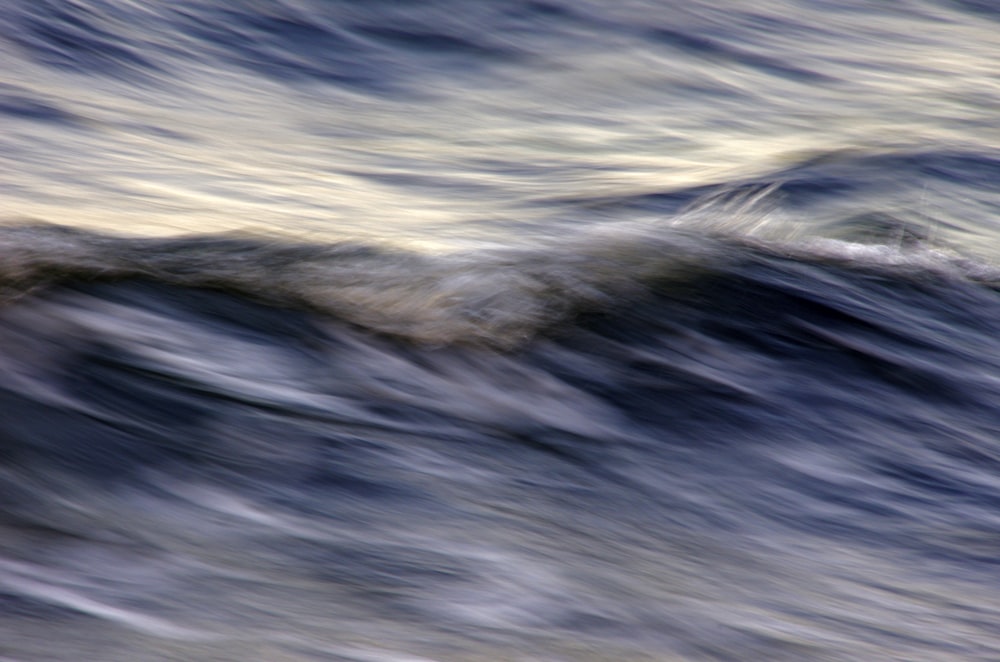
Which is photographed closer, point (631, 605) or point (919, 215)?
point (631, 605)

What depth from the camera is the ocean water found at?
200cm

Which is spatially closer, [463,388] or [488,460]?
[488,460]

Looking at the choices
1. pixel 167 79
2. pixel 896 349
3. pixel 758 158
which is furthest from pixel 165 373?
pixel 758 158

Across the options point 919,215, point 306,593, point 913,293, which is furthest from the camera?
point 919,215

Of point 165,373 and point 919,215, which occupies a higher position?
point 919,215

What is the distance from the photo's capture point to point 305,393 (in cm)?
259

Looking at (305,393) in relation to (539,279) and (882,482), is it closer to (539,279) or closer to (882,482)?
(539,279)

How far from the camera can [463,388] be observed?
2750mm

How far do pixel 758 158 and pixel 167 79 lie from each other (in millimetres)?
2548

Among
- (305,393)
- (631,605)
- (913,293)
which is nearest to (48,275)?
(305,393)

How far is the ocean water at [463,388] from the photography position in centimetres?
200

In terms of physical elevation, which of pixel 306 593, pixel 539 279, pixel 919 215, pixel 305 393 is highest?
pixel 919 215

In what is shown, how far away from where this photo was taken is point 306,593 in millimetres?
1952

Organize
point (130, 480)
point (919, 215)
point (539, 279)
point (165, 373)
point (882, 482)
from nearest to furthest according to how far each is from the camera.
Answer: point (130, 480), point (165, 373), point (882, 482), point (539, 279), point (919, 215)
